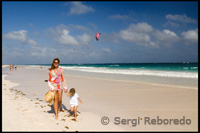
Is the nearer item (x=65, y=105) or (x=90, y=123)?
(x=90, y=123)

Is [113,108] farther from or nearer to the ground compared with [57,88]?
nearer to the ground

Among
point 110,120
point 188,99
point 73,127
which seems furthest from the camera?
point 188,99

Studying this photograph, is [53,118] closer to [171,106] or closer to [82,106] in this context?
[82,106]

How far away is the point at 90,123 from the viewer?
5172mm

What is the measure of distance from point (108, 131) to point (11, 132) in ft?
8.86

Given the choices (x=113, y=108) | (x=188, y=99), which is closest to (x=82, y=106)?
(x=113, y=108)

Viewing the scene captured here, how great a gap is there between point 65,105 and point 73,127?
2799 mm

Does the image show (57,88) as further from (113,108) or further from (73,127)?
(113,108)

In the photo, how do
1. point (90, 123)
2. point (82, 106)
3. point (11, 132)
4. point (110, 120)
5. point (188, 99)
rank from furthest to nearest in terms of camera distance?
point (188, 99)
point (82, 106)
point (110, 120)
point (90, 123)
point (11, 132)

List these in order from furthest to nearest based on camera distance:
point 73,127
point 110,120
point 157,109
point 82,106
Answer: point 82,106 → point 157,109 → point 110,120 → point 73,127

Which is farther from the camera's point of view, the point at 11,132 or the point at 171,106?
the point at 171,106

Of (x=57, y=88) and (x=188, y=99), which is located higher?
(x=57, y=88)

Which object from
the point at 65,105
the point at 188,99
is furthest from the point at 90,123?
the point at 188,99

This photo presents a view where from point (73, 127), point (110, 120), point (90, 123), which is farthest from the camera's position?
point (110, 120)
